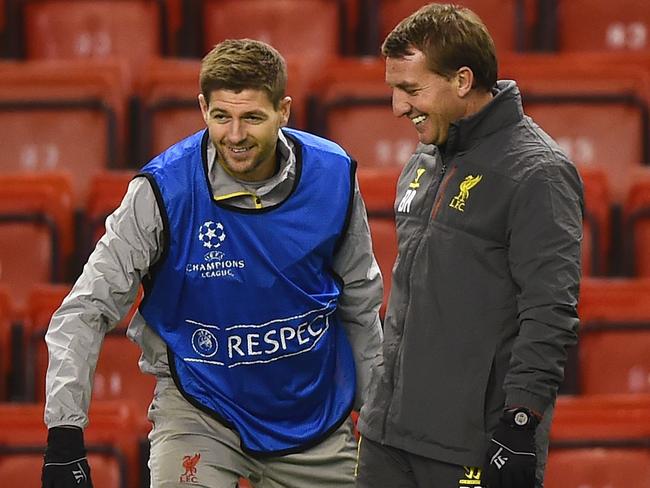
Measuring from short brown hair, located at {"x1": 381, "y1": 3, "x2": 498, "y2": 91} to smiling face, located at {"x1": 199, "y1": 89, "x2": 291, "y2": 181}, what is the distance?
1.12ft

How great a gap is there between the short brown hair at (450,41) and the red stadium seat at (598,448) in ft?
3.95

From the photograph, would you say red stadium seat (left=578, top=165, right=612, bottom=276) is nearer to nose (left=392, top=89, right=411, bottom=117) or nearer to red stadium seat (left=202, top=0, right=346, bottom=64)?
red stadium seat (left=202, top=0, right=346, bottom=64)

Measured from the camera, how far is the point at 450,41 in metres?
2.58

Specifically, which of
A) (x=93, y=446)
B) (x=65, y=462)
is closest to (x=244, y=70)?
(x=65, y=462)

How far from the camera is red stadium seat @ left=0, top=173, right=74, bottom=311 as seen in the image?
4.23 meters

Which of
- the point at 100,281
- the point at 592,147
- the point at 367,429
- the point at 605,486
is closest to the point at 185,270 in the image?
the point at 100,281

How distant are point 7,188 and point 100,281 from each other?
5.15 ft

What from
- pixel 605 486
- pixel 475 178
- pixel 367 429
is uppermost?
pixel 475 178

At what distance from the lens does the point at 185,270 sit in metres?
2.86

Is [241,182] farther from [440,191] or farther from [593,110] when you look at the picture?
[593,110]

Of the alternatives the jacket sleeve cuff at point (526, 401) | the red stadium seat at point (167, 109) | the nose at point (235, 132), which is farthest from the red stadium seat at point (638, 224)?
the jacket sleeve cuff at point (526, 401)

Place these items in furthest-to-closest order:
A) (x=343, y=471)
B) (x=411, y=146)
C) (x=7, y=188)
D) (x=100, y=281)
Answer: (x=411, y=146) → (x=7, y=188) → (x=343, y=471) → (x=100, y=281)

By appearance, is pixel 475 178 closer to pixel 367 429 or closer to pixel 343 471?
pixel 367 429

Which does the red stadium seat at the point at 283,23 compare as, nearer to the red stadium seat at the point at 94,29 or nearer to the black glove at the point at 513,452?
the red stadium seat at the point at 94,29
